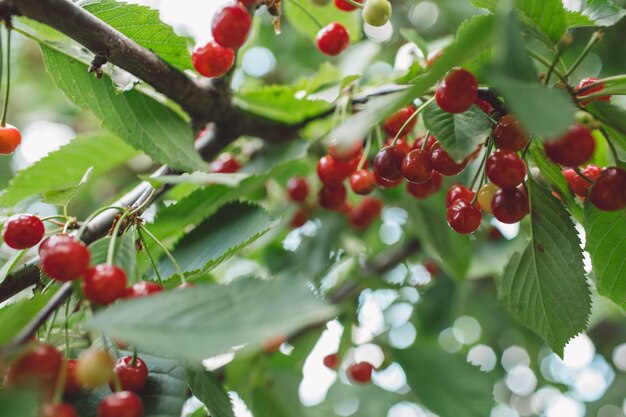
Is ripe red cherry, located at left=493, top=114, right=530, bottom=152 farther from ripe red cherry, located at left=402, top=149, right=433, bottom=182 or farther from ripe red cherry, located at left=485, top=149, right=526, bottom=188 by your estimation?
ripe red cherry, located at left=402, top=149, right=433, bottom=182

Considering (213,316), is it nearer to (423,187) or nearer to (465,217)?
(465,217)

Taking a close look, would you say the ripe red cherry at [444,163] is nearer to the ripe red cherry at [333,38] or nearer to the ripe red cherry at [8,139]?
the ripe red cherry at [333,38]

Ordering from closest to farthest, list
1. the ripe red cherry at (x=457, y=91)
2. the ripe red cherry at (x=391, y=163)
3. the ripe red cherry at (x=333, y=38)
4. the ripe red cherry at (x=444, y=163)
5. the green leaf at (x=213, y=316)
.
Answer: the green leaf at (x=213, y=316) < the ripe red cherry at (x=457, y=91) < the ripe red cherry at (x=444, y=163) < the ripe red cherry at (x=391, y=163) < the ripe red cherry at (x=333, y=38)

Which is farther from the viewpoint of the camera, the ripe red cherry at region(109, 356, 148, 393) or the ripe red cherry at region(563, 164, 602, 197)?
the ripe red cherry at region(563, 164, 602, 197)

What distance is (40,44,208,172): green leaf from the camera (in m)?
1.42

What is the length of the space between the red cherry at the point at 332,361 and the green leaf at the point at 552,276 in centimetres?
132

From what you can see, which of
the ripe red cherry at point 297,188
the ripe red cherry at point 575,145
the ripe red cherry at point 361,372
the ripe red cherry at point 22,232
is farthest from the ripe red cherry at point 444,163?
the ripe red cherry at point 361,372

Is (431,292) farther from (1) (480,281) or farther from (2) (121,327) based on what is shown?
(2) (121,327)

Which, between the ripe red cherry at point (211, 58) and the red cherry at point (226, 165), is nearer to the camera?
the ripe red cherry at point (211, 58)

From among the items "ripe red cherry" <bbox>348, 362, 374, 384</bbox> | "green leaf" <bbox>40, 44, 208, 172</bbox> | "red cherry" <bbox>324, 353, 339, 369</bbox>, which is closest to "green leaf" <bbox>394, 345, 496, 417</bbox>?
"ripe red cherry" <bbox>348, 362, 374, 384</bbox>

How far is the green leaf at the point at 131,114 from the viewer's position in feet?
4.67

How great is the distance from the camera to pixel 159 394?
1122 mm

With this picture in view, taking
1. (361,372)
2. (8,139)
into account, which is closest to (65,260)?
(8,139)

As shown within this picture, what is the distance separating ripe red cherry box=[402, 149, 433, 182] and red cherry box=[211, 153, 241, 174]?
1031mm
